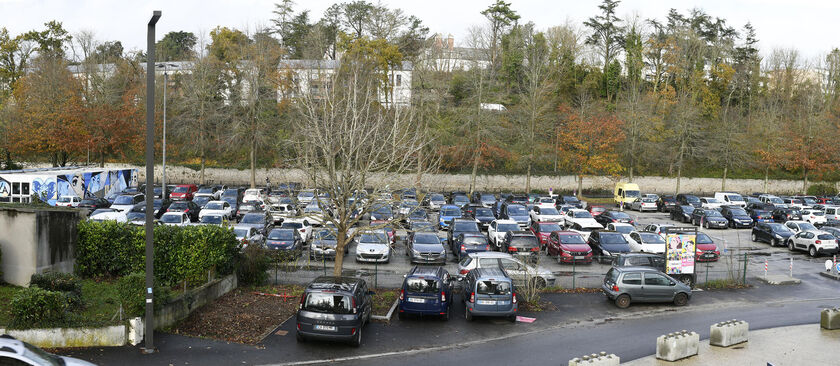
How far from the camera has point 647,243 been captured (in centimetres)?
2662

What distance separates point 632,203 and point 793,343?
33.3 metres

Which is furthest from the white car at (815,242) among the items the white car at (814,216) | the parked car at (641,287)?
the parked car at (641,287)

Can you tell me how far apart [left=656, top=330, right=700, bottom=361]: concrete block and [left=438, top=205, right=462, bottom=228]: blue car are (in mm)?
20394

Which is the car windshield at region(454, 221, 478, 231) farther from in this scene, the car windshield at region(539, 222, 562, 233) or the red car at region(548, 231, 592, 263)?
the red car at region(548, 231, 592, 263)

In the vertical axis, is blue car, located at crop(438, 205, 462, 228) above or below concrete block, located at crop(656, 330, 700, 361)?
above

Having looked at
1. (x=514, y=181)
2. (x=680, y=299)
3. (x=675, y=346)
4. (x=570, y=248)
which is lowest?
(x=680, y=299)

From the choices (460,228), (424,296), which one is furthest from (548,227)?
(424,296)

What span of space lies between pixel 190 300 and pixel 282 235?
9777 mm

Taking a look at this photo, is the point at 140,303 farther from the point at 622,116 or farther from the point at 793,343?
the point at 622,116

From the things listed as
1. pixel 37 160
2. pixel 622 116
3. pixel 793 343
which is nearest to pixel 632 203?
pixel 622 116

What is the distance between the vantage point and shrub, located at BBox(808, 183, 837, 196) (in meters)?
61.4

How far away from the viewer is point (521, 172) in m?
58.9

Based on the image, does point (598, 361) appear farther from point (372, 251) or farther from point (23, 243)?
point (23, 243)

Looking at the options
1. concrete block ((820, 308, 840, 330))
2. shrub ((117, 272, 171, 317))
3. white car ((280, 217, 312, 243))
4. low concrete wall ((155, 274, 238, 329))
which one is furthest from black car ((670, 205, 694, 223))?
shrub ((117, 272, 171, 317))
